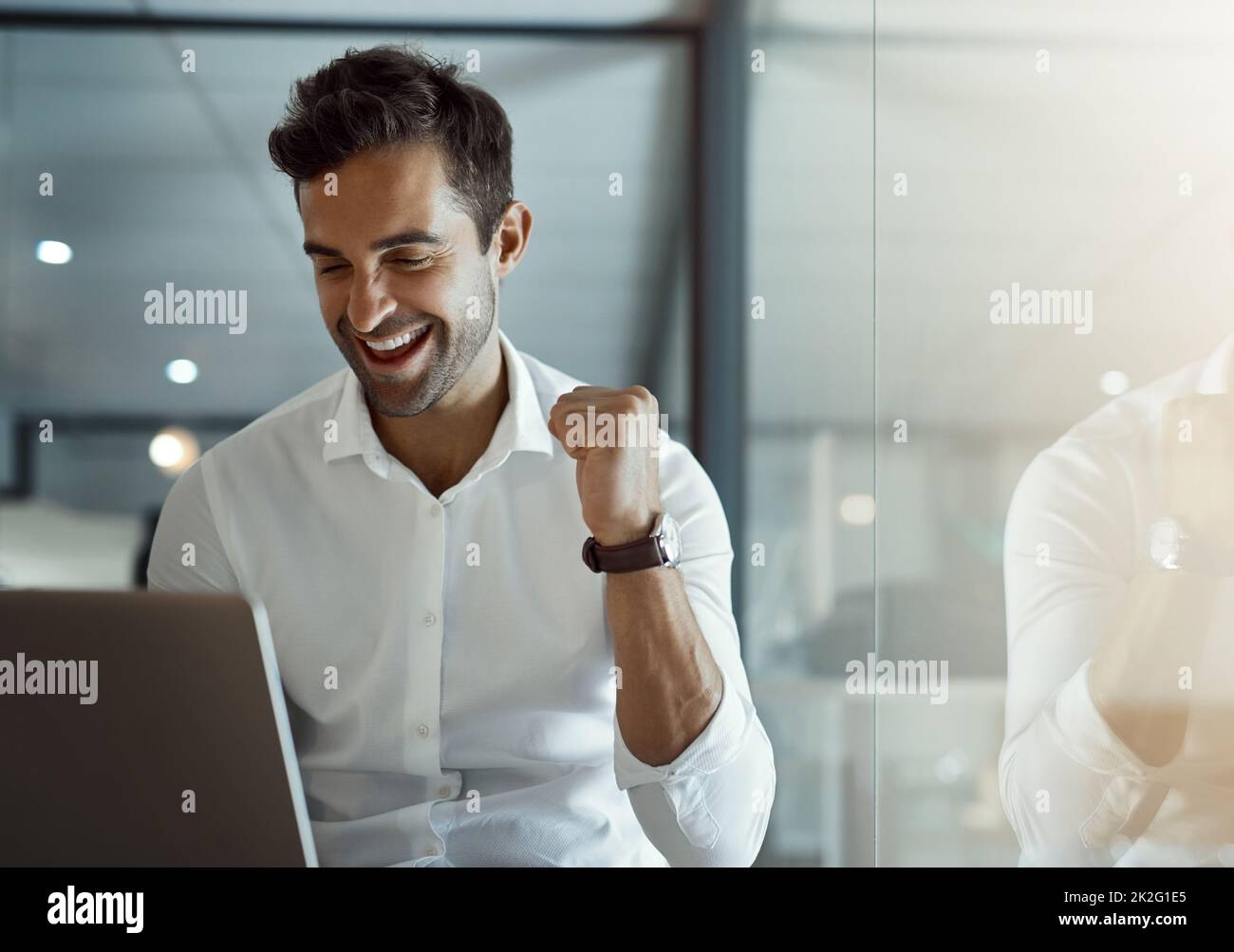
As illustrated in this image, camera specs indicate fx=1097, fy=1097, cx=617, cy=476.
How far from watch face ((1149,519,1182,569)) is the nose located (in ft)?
2.88

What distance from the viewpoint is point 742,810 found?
4.00ft

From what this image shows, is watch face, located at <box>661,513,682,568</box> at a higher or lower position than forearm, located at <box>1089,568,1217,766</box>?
higher

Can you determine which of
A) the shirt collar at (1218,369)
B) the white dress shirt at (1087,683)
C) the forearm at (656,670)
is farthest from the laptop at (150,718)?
the shirt collar at (1218,369)

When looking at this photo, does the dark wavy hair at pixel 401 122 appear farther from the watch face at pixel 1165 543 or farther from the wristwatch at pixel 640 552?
the watch face at pixel 1165 543

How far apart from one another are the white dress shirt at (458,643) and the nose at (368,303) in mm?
108

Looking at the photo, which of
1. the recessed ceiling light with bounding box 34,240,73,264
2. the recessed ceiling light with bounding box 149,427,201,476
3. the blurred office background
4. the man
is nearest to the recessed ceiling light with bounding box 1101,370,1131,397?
the blurred office background

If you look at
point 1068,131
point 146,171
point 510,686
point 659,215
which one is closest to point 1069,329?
point 1068,131

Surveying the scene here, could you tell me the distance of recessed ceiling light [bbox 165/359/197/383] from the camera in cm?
130

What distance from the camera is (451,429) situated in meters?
1.31

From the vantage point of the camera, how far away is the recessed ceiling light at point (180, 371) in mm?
1302

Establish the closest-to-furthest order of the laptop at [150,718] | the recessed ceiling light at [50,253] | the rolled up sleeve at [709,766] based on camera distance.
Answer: the laptop at [150,718]
the rolled up sleeve at [709,766]
the recessed ceiling light at [50,253]

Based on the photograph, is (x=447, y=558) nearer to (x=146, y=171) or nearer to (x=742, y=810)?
(x=742, y=810)

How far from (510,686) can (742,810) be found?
29cm

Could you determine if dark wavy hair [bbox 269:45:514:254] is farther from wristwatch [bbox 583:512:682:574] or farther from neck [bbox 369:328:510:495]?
wristwatch [bbox 583:512:682:574]
